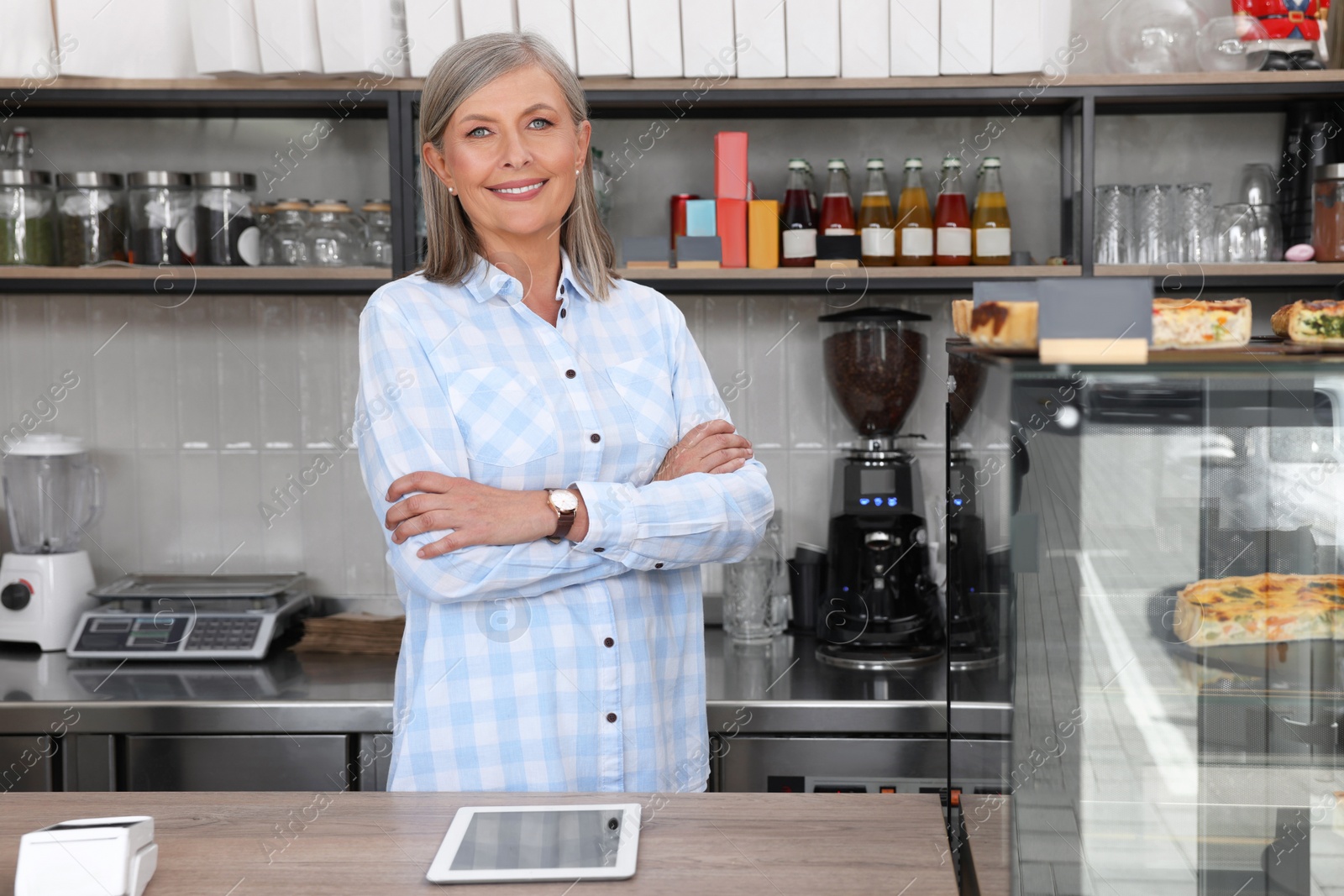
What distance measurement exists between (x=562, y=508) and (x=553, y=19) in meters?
1.14

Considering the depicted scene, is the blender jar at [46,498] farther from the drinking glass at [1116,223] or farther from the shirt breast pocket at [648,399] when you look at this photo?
the drinking glass at [1116,223]

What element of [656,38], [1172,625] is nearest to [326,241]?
[656,38]

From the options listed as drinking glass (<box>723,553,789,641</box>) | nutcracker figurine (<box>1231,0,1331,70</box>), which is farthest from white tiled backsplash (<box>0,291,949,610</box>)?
nutcracker figurine (<box>1231,0,1331,70</box>)

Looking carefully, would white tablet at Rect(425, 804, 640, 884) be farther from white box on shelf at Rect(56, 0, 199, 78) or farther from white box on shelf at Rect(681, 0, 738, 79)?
white box on shelf at Rect(56, 0, 199, 78)

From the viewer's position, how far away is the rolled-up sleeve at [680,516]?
1328mm

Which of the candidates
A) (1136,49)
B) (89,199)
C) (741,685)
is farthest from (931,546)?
(89,199)

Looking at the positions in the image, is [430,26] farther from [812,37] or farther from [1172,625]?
[1172,625]

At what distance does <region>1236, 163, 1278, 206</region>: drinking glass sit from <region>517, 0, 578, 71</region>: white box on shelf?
4.22ft

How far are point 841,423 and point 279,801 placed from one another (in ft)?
5.22

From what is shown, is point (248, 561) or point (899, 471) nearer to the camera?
point (899, 471)

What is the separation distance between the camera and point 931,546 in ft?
7.67

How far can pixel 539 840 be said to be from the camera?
0.98 m

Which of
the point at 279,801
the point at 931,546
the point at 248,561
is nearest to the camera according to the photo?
the point at 279,801

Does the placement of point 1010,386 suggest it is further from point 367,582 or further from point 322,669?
point 367,582
